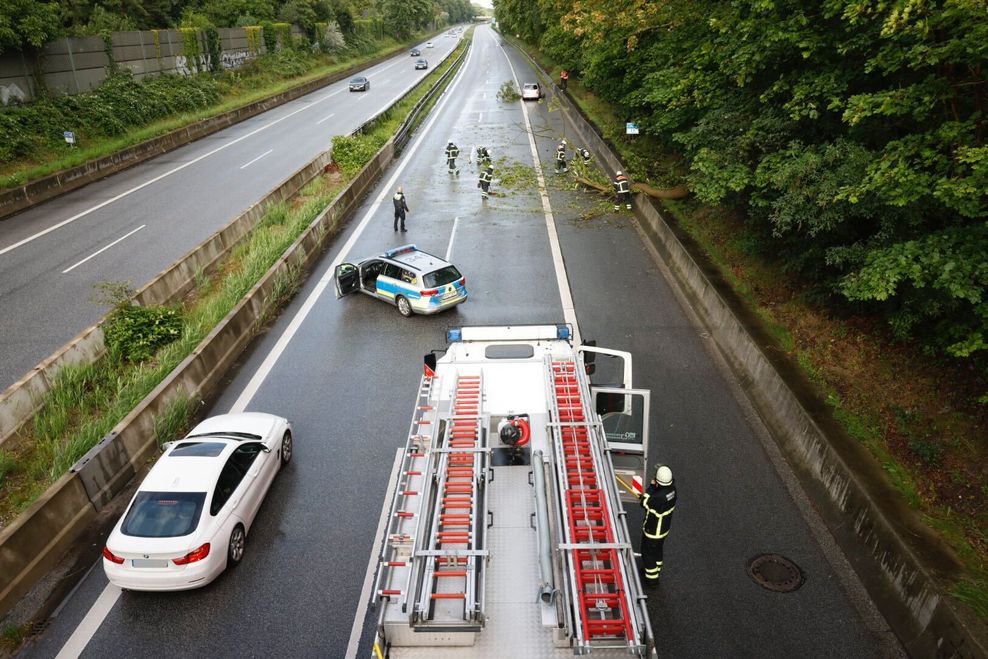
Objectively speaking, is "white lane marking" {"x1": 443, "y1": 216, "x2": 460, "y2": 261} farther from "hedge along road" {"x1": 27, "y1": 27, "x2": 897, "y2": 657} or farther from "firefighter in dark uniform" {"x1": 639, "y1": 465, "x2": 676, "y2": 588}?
"firefighter in dark uniform" {"x1": 639, "y1": 465, "x2": 676, "y2": 588}

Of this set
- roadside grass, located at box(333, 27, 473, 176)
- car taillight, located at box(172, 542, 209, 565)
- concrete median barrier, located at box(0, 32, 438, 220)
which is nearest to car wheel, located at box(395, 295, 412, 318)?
car taillight, located at box(172, 542, 209, 565)

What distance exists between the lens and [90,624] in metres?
7.02

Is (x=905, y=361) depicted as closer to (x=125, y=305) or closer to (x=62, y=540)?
(x=62, y=540)

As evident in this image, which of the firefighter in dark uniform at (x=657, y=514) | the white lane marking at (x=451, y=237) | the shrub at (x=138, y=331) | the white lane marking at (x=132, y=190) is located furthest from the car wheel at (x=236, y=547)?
the white lane marking at (x=132, y=190)

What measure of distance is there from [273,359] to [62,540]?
18.0 ft

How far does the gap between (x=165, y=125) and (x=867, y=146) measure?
37380mm

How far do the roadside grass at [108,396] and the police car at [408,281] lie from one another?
1.99 m

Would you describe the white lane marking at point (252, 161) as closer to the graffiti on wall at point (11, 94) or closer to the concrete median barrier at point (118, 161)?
the concrete median barrier at point (118, 161)

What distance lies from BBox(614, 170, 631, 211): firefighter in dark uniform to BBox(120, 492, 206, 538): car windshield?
18.1 metres

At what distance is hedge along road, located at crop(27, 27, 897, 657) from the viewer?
22.6 ft

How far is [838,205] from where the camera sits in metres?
9.69

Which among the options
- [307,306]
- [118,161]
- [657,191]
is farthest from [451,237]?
[118,161]

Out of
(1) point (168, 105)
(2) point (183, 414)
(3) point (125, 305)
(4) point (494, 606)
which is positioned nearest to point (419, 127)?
(1) point (168, 105)

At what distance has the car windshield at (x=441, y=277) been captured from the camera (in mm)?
14188
